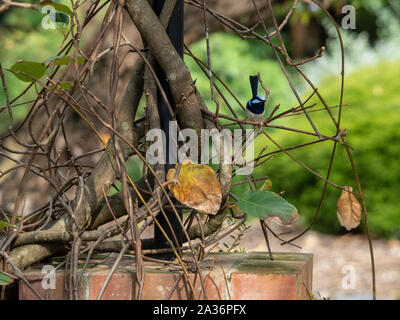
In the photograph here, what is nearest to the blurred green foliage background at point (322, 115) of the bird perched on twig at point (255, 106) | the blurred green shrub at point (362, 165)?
the blurred green shrub at point (362, 165)

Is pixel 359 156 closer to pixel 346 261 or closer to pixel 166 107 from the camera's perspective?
pixel 346 261

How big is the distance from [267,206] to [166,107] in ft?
0.91

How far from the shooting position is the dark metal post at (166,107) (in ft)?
3.59

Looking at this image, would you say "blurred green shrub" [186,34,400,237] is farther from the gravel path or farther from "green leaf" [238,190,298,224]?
"green leaf" [238,190,298,224]

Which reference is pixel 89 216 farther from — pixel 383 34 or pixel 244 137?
pixel 383 34

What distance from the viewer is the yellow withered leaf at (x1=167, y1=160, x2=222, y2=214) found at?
0.95 metres

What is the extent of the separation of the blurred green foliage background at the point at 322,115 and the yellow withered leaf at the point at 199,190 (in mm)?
3029

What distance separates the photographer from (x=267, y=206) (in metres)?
0.99

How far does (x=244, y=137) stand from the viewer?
1.08 m

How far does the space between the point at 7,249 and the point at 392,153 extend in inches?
129

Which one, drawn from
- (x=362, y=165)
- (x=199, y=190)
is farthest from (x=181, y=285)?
(x=362, y=165)

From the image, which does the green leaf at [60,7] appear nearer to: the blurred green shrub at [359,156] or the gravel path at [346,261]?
the gravel path at [346,261]

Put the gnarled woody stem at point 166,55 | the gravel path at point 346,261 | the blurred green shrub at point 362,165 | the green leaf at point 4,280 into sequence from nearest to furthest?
the green leaf at point 4,280
the gnarled woody stem at point 166,55
the gravel path at point 346,261
the blurred green shrub at point 362,165
